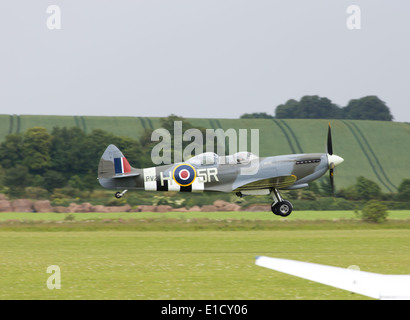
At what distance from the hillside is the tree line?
29.3 m

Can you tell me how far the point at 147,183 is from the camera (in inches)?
901

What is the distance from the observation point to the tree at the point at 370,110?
3876 inches

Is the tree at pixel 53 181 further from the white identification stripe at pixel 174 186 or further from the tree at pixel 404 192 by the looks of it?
the tree at pixel 404 192

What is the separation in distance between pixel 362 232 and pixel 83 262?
1467 cm

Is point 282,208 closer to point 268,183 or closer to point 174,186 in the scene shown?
point 268,183

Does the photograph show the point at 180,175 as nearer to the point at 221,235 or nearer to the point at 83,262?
the point at 221,235

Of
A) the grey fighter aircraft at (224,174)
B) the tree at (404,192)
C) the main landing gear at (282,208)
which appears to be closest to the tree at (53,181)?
the grey fighter aircraft at (224,174)

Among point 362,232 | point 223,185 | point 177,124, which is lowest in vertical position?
point 362,232

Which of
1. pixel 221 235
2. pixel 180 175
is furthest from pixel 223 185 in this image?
pixel 221 235

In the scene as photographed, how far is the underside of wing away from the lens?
2336 centimetres

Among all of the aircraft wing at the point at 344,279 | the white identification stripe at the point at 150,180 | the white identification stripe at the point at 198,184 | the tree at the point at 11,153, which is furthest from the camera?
the tree at the point at 11,153

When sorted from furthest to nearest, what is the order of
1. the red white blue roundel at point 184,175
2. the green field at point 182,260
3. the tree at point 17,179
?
the tree at point 17,179 → the red white blue roundel at point 184,175 → the green field at point 182,260

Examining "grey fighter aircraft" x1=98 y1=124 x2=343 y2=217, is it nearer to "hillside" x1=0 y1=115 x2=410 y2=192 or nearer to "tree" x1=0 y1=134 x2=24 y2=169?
"tree" x1=0 y1=134 x2=24 y2=169

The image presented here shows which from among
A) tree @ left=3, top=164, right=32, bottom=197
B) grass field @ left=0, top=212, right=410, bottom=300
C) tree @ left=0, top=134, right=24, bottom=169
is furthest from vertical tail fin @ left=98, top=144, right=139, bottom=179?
tree @ left=0, top=134, right=24, bottom=169
